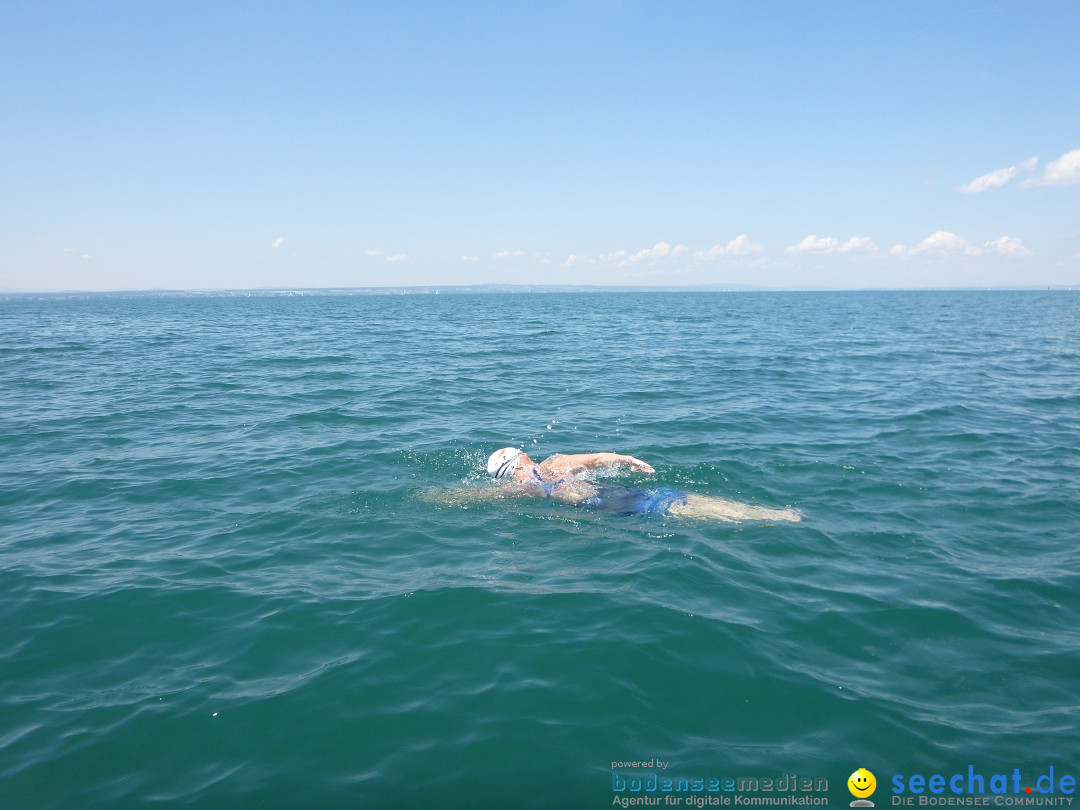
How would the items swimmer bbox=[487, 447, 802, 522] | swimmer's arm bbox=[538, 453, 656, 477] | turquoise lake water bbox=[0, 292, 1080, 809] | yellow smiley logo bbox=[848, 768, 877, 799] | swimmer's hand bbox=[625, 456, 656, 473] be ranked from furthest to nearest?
swimmer's hand bbox=[625, 456, 656, 473]
swimmer's arm bbox=[538, 453, 656, 477]
swimmer bbox=[487, 447, 802, 522]
turquoise lake water bbox=[0, 292, 1080, 809]
yellow smiley logo bbox=[848, 768, 877, 799]

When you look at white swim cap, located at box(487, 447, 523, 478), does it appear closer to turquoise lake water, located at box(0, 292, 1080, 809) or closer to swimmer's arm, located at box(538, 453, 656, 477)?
swimmer's arm, located at box(538, 453, 656, 477)

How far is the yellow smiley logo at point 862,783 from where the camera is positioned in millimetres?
4762

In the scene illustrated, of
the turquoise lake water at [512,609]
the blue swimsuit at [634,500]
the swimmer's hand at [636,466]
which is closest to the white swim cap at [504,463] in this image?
the turquoise lake water at [512,609]

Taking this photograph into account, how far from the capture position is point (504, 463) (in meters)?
11.7

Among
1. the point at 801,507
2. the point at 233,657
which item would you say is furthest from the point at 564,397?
the point at 233,657

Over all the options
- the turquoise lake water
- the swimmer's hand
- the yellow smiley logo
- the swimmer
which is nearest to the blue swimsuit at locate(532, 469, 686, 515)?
the swimmer

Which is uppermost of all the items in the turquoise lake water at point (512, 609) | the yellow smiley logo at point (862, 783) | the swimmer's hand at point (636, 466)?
the swimmer's hand at point (636, 466)

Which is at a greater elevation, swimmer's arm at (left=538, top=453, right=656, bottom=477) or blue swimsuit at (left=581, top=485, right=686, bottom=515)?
swimmer's arm at (left=538, top=453, right=656, bottom=477)

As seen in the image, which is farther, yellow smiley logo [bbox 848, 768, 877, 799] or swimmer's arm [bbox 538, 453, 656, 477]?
swimmer's arm [bbox 538, 453, 656, 477]

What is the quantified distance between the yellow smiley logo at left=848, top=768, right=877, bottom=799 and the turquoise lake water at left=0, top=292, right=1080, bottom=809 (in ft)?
0.27

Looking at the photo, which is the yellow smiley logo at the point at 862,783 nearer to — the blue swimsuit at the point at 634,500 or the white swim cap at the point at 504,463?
the blue swimsuit at the point at 634,500

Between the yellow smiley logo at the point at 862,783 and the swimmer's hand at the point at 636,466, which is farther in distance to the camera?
the swimmer's hand at the point at 636,466

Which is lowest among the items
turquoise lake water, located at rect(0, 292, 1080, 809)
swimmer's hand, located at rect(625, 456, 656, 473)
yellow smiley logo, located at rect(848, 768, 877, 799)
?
yellow smiley logo, located at rect(848, 768, 877, 799)

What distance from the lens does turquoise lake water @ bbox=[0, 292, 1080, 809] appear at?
5137 millimetres
